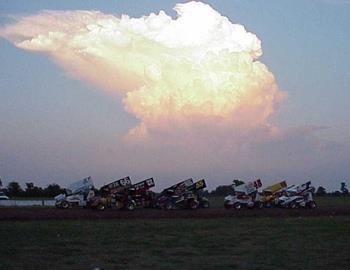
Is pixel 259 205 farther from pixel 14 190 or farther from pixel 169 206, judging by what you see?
pixel 14 190

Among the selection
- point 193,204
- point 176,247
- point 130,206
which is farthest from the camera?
point 193,204

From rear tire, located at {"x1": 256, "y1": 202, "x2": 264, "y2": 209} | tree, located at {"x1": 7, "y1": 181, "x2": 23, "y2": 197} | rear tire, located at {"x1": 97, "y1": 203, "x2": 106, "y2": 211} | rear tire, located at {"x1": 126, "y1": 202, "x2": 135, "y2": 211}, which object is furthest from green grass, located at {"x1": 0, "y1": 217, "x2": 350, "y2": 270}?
tree, located at {"x1": 7, "y1": 181, "x2": 23, "y2": 197}

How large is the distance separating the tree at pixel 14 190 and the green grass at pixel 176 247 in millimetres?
79729

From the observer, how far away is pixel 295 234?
29.3 meters

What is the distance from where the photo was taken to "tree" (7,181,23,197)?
111875 millimetres

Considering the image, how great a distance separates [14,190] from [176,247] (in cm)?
9309

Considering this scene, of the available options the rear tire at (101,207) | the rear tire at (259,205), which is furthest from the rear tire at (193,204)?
the rear tire at (101,207)

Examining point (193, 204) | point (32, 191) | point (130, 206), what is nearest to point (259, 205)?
point (193, 204)

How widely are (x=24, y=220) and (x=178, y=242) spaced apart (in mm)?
17335

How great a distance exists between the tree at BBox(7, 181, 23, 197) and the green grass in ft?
262

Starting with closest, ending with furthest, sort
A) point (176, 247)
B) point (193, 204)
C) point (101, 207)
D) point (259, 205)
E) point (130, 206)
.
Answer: point (176, 247) → point (101, 207) → point (130, 206) → point (193, 204) → point (259, 205)

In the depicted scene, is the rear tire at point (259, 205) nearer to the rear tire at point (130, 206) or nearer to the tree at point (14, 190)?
the rear tire at point (130, 206)

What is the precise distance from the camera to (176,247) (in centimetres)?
2433

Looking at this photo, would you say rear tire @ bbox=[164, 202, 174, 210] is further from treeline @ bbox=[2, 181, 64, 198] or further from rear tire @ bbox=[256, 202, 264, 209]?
treeline @ bbox=[2, 181, 64, 198]
